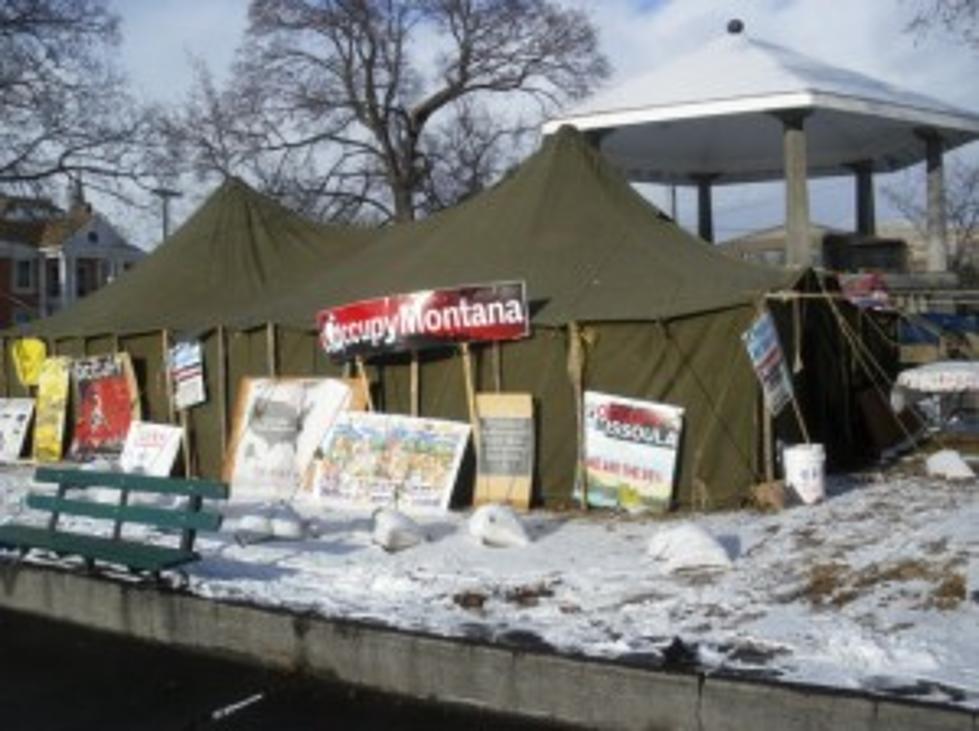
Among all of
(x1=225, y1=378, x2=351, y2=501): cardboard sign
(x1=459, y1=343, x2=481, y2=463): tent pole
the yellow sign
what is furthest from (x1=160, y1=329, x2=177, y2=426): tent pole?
(x1=459, y1=343, x2=481, y2=463): tent pole

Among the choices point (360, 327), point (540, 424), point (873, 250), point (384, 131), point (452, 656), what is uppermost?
point (384, 131)

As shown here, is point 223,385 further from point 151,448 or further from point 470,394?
point 470,394

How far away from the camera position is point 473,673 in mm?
7336

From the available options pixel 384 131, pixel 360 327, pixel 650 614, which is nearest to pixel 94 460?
pixel 360 327

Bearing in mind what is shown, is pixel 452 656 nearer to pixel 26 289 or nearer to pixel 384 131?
pixel 384 131

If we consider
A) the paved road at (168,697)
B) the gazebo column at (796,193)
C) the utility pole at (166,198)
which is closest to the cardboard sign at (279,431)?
the paved road at (168,697)

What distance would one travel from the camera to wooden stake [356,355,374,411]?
47.6 feet

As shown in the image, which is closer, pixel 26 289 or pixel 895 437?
pixel 895 437

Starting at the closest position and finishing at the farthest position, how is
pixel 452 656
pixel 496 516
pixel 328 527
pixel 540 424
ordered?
pixel 452 656
pixel 496 516
pixel 328 527
pixel 540 424

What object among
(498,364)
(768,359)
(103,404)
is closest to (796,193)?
(498,364)

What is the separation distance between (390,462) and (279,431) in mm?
1831

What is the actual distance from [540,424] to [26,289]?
2378 inches

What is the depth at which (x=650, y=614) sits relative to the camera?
8391 mm

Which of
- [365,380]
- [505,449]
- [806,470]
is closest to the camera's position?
[806,470]
